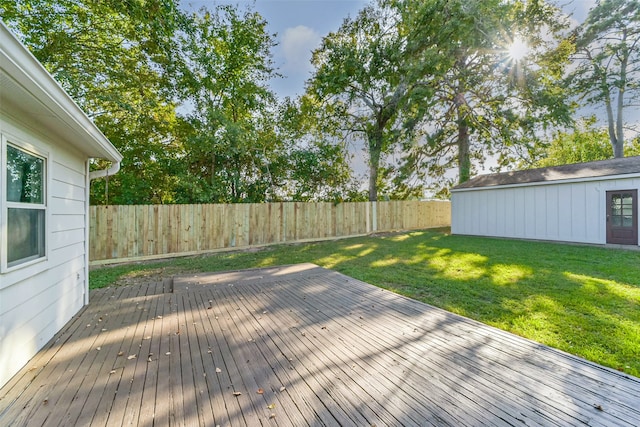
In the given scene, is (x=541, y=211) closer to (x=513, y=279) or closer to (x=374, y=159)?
(x=513, y=279)

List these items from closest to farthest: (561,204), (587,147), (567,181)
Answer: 1. (567,181)
2. (561,204)
3. (587,147)

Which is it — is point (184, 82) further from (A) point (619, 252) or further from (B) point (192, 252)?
(A) point (619, 252)

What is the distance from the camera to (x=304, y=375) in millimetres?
1902

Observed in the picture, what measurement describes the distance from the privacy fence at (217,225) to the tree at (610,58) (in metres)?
12.1

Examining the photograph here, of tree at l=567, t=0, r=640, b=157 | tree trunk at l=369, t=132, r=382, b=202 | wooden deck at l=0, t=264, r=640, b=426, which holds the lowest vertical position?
wooden deck at l=0, t=264, r=640, b=426

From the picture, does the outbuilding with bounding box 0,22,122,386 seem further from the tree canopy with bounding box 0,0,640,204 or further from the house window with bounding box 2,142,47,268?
the tree canopy with bounding box 0,0,640,204

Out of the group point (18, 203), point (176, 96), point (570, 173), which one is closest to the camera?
point (18, 203)

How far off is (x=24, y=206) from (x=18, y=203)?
0.10m

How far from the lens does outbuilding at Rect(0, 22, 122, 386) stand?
5.55ft

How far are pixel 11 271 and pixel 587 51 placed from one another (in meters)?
21.3

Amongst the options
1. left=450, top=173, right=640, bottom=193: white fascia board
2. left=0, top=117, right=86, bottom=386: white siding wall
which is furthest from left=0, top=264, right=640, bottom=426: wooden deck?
left=450, top=173, right=640, bottom=193: white fascia board

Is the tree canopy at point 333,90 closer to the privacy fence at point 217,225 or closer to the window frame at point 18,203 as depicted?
the privacy fence at point 217,225

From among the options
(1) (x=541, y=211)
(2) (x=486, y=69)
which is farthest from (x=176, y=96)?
(1) (x=541, y=211)

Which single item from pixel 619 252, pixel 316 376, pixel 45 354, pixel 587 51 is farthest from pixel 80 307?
pixel 587 51
